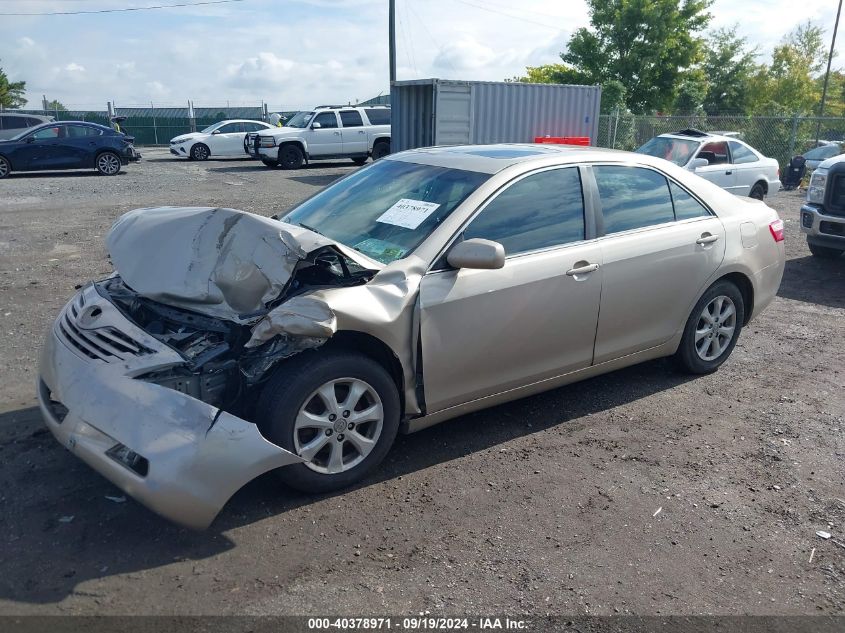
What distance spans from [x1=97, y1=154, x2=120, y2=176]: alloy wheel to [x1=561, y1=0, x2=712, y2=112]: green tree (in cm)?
→ 2479

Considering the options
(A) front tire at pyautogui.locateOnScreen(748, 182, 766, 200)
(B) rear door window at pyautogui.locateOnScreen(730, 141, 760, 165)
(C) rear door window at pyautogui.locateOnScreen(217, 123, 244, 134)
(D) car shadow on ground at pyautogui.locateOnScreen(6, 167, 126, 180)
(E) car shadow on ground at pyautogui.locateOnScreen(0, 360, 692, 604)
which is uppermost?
(B) rear door window at pyautogui.locateOnScreen(730, 141, 760, 165)

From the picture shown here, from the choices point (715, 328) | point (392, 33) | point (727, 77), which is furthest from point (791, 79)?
point (715, 328)

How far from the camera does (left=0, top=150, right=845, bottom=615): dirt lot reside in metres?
3.00

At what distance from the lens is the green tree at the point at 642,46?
36719mm

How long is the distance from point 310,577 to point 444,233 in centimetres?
189

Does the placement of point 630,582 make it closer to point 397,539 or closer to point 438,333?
point 397,539

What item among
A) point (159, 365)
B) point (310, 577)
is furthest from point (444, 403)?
point (159, 365)

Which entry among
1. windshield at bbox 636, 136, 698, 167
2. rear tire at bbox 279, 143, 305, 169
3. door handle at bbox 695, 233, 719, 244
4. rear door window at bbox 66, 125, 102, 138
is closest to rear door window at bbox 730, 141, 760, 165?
windshield at bbox 636, 136, 698, 167

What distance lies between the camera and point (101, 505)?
3.54 metres

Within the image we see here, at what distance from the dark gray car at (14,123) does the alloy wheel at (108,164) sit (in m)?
3.11

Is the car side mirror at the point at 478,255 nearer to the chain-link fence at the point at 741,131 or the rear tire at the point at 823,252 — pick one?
the rear tire at the point at 823,252

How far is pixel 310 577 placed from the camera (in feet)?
10.1

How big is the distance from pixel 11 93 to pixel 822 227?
5939 cm

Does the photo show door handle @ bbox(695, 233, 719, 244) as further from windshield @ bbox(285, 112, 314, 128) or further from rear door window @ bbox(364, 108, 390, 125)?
windshield @ bbox(285, 112, 314, 128)
